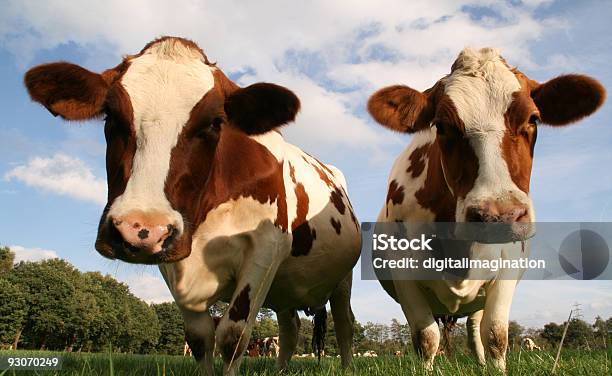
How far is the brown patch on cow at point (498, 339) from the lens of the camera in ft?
15.6

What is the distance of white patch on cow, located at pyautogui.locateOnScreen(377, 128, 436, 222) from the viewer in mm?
5395

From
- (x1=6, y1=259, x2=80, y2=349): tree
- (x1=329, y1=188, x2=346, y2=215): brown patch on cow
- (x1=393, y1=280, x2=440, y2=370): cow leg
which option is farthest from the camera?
(x1=6, y1=259, x2=80, y2=349): tree

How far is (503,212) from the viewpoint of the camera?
3.64 metres

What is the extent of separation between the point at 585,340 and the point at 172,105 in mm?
3626

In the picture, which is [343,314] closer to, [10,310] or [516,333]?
[516,333]

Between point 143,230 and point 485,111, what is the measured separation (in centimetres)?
280

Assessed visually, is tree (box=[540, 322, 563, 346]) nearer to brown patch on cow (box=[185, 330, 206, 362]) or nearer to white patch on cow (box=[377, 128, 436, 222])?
white patch on cow (box=[377, 128, 436, 222])

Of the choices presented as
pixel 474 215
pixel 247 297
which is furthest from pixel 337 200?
pixel 474 215

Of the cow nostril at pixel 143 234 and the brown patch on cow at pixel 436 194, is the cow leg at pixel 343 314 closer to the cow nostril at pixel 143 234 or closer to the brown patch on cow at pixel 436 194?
the brown patch on cow at pixel 436 194

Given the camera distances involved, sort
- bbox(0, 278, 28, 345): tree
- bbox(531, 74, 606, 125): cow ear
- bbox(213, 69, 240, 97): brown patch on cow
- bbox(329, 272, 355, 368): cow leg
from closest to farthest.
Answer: bbox(213, 69, 240, 97): brown patch on cow → bbox(531, 74, 606, 125): cow ear → bbox(329, 272, 355, 368): cow leg → bbox(0, 278, 28, 345): tree

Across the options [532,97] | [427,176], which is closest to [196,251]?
[427,176]

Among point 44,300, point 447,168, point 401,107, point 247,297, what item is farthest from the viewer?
point 44,300

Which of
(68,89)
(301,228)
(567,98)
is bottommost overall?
(301,228)

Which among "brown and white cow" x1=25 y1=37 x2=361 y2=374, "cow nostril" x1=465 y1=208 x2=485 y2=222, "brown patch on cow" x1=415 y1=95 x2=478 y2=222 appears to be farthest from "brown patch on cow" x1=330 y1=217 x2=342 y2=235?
"cow nostril" x1=465 y1=208 x2=485 y2=222
